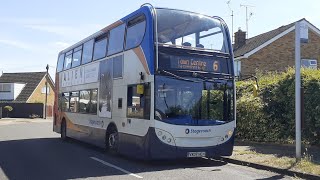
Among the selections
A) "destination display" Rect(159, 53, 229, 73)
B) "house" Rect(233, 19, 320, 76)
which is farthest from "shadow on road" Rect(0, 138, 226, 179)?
"house" Rect(233, 19, 320, 76)

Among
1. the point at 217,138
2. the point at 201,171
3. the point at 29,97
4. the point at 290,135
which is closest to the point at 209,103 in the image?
the point at 217,138

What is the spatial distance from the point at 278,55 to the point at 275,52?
382 millimetres

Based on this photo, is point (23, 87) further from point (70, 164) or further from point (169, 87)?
point (169, 87)

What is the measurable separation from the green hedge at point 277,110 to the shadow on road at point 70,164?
11.3 ft

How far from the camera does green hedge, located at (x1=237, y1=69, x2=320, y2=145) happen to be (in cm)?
1408

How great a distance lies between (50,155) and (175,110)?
5.06 m

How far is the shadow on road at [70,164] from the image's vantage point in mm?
10719

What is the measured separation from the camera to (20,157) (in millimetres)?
13984

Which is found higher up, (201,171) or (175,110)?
(175,110)

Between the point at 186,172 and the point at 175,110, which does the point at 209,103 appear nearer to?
the point at 175,110

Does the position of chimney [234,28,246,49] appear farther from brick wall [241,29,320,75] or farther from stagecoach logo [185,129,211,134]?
stagecoach logo [185,129,211,134]

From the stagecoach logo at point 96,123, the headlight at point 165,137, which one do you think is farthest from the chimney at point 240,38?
the headlight at point 165,137

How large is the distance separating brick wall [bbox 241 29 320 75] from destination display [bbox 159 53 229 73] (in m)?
21.8

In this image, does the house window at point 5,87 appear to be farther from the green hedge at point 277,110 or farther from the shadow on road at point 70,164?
the green hedge at point 277,110
